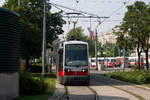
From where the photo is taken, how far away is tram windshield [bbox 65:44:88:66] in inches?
803

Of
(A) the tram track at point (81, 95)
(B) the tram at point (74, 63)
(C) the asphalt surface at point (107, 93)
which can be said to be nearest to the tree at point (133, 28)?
(B) the tram at point (74, 63)

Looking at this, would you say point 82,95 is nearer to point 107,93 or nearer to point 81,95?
point 81,95

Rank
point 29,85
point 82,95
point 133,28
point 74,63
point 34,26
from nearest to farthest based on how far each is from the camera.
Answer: point 29,85 < point 82,95 < point 74,63 < point 133,28 < point 34,26

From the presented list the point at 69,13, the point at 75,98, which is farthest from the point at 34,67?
the point at 75,98

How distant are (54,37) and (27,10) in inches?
270

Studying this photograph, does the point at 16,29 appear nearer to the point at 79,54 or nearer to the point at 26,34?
the point at 79,54

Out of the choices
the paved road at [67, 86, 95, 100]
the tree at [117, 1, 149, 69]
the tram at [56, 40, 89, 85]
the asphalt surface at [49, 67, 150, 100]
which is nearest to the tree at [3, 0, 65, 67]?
the tree at [117, 1, 149, 69]

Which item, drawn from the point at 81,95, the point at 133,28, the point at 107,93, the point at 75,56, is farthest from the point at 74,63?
the point at 133,28

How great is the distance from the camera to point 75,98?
45.3 ft

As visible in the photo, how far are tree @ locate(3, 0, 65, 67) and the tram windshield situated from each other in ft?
32.9

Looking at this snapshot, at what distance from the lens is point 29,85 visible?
47.1 feet

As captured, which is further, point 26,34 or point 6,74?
point 26,34

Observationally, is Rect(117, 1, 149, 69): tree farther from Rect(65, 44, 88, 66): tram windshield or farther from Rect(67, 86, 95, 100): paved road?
Rect(67, 86, 95, 100): paved road

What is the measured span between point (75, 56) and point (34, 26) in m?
12.0
